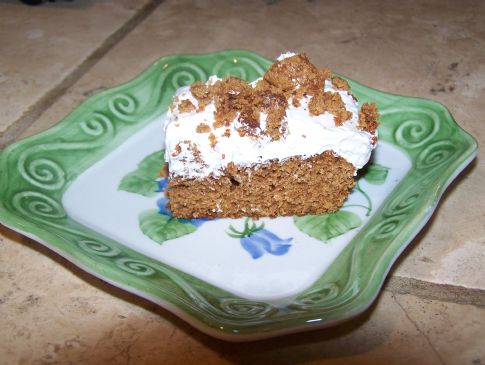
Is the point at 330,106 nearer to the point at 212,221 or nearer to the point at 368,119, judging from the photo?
the point at 368,119

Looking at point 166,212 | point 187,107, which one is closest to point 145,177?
point 166,212

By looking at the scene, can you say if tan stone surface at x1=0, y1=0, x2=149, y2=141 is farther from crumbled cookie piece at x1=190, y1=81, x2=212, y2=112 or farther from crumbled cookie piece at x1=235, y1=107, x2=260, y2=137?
crumbled cookie piece at x1=235, y1=107, x2=260, y2=137

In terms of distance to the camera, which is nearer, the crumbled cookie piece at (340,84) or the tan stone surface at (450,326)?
the tan stone surface at (450,326)

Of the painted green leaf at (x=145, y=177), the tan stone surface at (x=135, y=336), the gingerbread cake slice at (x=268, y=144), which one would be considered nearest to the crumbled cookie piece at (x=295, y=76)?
the gingerbread cake slice at (x=268, y=144)

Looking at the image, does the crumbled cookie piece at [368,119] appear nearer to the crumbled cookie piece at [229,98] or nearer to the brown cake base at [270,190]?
the brown cake base at [270,190]

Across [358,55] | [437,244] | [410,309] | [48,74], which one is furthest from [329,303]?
[48,74]

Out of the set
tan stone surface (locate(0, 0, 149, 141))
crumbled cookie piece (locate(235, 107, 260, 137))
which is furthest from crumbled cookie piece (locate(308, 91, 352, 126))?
tan stone surface (locate(0, 0, 149, 141))

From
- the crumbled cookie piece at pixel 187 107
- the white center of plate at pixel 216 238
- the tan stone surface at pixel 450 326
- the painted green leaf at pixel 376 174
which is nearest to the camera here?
the tan stone surface at pixel 450 326
